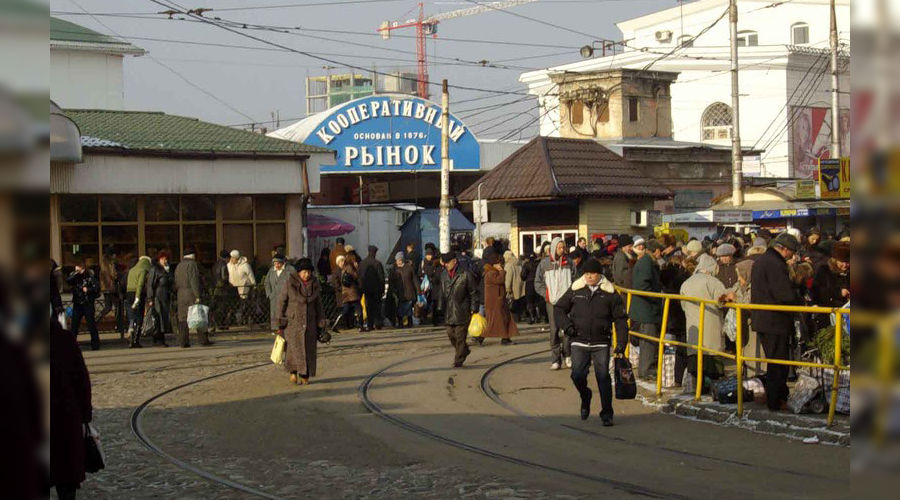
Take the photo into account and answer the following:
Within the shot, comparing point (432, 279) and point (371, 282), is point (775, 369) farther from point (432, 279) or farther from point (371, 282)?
point (432, 279)

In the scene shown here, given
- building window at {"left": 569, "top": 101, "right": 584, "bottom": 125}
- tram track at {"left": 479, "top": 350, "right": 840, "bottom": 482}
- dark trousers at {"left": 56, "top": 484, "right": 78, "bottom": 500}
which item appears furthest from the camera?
building window at {"left": 569, "top": 101, "right": 584, "bottom": 125}

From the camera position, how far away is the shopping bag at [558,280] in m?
16.9

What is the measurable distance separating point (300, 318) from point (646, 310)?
15.0ft

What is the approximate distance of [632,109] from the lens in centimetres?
5309

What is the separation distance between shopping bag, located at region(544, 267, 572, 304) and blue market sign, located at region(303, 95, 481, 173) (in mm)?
28765

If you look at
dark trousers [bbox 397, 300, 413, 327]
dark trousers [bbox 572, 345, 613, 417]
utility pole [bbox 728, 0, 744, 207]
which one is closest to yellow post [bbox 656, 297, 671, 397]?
dark trousers [bbox 572, 345, 613, 417]

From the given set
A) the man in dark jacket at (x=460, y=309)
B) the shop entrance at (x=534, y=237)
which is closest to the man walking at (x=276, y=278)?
the man in dark jacket at (x=460, y=309)

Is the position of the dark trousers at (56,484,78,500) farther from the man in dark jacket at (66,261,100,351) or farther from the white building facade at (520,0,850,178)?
the white building facade at (520,0,850,178)

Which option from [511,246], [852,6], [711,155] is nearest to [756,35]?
[711,155]

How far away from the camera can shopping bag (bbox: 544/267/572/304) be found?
16.9 m

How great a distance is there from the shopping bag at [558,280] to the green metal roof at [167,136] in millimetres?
13710

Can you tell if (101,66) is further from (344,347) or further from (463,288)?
(463,288)

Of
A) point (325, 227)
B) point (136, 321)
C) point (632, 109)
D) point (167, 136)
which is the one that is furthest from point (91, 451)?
point (632, 109)

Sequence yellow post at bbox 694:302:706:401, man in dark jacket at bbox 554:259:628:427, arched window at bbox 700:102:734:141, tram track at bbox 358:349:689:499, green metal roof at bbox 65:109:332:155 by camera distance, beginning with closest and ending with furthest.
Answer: tram track at bbox 358:349:689:499
man in dark jacket at bbox 554:259:628:427
yellow post at bbox 694:302:706:401
green metal roof at bbox 65:109:332:155
arched window at bbox 700:102:734:141
